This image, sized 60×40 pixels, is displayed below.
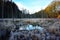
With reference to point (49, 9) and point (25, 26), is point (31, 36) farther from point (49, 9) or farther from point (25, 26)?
point (49, 9)

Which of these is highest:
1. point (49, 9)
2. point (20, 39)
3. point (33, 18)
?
point (49, 9)

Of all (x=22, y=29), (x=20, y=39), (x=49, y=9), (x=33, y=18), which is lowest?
(x=20, y=39)

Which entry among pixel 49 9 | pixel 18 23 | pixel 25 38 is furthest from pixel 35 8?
pixel 25 38

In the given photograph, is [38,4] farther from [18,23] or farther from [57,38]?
[57,38]

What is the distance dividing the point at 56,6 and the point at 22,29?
0.66m

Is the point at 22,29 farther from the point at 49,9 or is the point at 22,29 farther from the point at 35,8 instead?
the point at 49,9

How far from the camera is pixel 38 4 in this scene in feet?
7.02

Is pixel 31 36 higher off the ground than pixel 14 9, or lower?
lower

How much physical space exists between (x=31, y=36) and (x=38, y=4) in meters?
0.53

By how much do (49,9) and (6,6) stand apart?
70 cm

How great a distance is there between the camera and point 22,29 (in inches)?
82.5

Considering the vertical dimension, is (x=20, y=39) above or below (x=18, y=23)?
below

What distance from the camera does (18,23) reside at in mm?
2117

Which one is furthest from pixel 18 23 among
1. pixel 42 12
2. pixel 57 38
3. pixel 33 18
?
pixel 57 38
